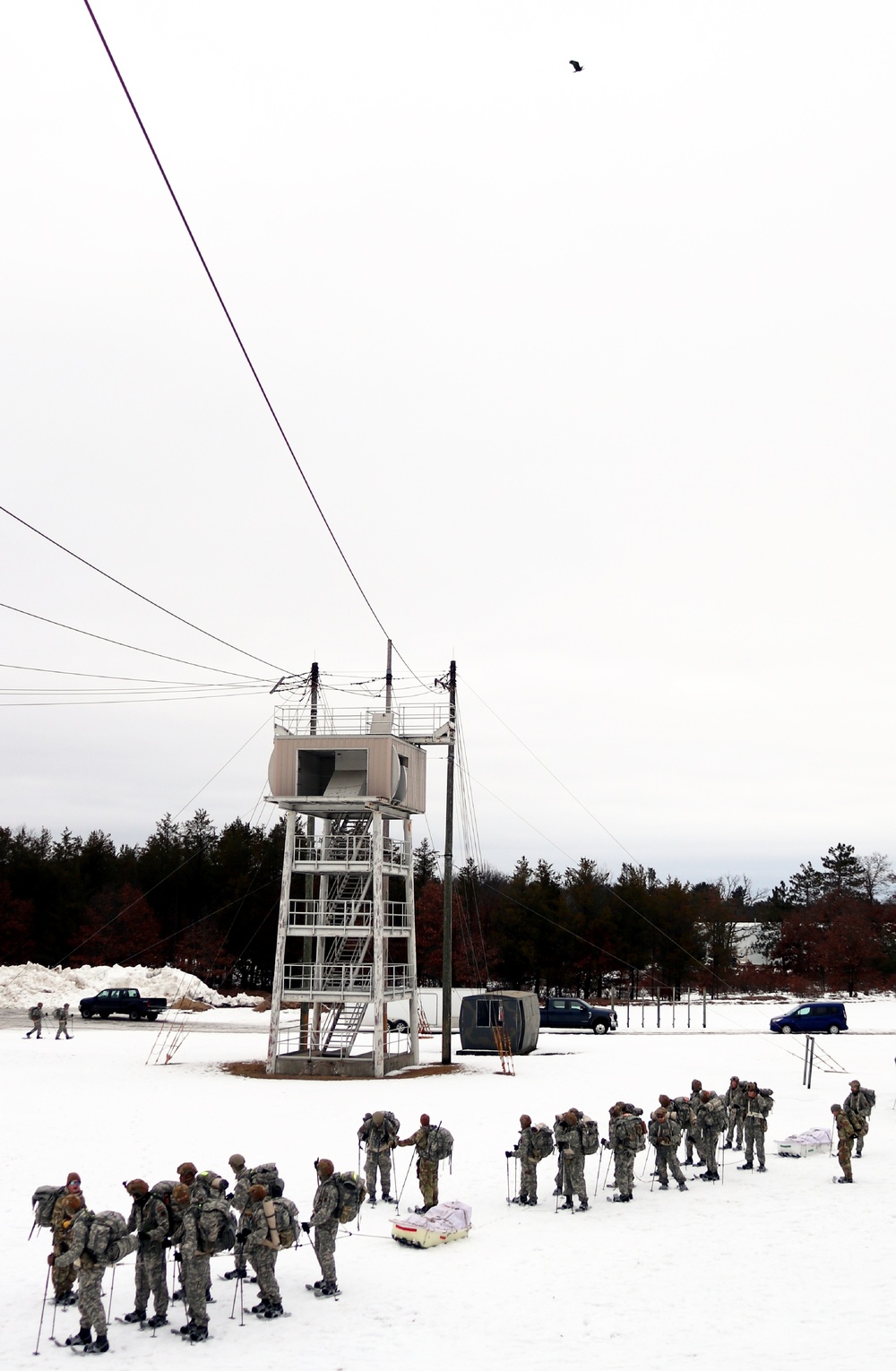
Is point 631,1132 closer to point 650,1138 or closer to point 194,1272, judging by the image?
point 650,1138

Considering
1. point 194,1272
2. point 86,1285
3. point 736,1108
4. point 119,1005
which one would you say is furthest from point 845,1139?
point 119,1005

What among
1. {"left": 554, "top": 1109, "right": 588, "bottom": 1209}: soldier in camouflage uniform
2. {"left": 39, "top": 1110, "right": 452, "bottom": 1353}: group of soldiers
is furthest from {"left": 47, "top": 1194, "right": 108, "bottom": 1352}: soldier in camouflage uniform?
{"left": 554, "top": 1109, "right": 588, "bottom": 1209}: soldier in camouflage uniform

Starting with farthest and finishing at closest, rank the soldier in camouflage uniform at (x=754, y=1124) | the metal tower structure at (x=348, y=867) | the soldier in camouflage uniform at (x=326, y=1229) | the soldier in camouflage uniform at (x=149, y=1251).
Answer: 1. the metal tower structure at (x=348, y=867)
2. the soldier in camouflage uniform at (x=754, y=1124)
3. the soldier in camouflage uniform at (x=326, y=1229)
4. the soldier in camouflage uniform at (x=149, y=1251)

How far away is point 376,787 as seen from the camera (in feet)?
123

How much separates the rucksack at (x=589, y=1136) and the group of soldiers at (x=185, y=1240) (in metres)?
5.10

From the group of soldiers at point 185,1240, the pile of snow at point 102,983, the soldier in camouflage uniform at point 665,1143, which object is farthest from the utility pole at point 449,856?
the pile of snow at point 102,983

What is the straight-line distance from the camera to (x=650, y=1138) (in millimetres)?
19516

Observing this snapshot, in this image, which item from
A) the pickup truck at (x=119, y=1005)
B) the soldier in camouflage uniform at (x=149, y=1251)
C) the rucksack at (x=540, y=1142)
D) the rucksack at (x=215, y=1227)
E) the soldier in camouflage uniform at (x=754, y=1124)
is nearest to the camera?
the rucksack at (x=215, y=1227)

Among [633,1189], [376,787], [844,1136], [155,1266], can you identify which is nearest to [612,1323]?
[155,1266]

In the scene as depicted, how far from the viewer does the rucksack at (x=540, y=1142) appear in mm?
18562

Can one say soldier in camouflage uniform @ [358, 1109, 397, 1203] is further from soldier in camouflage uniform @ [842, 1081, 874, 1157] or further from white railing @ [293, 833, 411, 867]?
white railing @ [293, 833, 411, 867]

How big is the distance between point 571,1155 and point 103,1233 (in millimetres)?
8358

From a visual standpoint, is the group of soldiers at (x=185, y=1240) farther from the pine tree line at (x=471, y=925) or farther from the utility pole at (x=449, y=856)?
the pine tree line at (x=471, y=925)

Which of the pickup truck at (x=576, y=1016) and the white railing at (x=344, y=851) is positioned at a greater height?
the white railing at (x=344, y=851)
